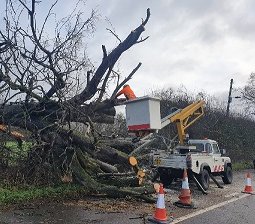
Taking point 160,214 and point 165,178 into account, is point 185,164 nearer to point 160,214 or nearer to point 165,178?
point 165,178

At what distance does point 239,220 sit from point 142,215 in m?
2.17

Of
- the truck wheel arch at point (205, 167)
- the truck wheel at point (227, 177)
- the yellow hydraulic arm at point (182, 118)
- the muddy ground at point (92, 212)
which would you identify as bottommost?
the muddy ground at point (92, 212)

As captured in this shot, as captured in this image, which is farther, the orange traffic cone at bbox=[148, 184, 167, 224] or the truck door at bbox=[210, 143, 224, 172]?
the truck door at bbox=[210, 143, 224, 172]

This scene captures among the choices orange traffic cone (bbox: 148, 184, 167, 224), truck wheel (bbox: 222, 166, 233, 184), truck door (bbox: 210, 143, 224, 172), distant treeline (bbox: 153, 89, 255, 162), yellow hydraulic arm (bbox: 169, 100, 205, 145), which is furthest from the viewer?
distant treeline (bbox: 153, 89, 255, 162)

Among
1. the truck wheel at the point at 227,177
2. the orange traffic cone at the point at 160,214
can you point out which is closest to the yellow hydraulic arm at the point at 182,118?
the truck wheel at the point at 227,177

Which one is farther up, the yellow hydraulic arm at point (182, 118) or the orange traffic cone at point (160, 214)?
the yellow hydraulic arm at point (182, 118)

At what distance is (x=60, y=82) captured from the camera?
1034 cm

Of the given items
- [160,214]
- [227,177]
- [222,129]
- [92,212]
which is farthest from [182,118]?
[222,129]

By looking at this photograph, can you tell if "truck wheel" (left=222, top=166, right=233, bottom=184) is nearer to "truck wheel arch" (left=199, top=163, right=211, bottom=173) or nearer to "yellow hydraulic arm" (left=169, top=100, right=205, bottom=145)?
"truck wheel arch" (left=199, top=163, right=211, bottom=173)

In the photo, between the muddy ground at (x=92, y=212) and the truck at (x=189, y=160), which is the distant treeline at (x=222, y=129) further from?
the muddy ground at (x=92, y=212)

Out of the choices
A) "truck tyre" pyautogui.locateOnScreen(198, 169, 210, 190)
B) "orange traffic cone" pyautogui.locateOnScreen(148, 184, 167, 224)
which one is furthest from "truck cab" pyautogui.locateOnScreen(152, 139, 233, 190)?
Answer: "orange traffic cone" pyautogui.locateOnScreen(148, 184, 167, 224)

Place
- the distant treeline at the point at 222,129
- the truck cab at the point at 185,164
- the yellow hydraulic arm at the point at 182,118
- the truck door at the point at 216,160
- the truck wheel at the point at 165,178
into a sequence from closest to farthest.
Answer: the truck cab at the point at 185,164 < the truck wheel at the point at 165,178 < the yellow hydraulic arm at the point at 182,118 < the truck door at the point at 216,160 < the distant treeline at the point at 222,129

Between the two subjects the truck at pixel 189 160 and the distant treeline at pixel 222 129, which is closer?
the truck at pixel 189 160

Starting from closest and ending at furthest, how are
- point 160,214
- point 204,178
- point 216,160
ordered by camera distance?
point 160,214
point 204,178
point 216,160
